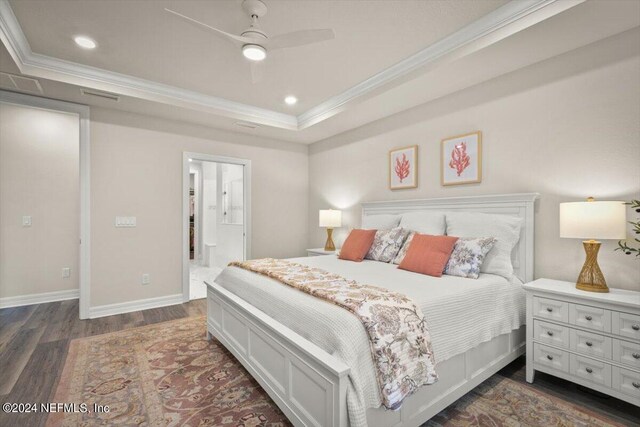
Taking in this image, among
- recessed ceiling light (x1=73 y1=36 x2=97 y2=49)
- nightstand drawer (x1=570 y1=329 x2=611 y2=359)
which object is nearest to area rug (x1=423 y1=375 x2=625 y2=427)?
nightstand drawer (x1=570 y1=329 x2=611 y2=359)

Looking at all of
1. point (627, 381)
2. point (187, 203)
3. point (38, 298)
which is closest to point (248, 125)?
point (187, 203)

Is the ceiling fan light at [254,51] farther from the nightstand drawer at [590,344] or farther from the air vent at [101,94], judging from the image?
the nightstand drawer at [590,344]

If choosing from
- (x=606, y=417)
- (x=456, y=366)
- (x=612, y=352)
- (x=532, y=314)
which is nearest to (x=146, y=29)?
(x=456, y=366)

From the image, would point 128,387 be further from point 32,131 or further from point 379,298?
point 32,131

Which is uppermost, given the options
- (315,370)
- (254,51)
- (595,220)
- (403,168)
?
(254,51)

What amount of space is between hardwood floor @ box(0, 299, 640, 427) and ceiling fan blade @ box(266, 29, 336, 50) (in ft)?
9.26

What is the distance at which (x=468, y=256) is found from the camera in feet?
8.16

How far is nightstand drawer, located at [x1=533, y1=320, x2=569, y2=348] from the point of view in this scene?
82.4 inches

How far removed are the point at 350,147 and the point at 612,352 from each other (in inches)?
142

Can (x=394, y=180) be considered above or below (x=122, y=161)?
below

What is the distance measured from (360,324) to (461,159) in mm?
2428

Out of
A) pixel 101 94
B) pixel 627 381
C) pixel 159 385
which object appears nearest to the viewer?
pixel 627 381

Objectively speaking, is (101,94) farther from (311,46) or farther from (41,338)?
(41,338)

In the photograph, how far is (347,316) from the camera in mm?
1543
